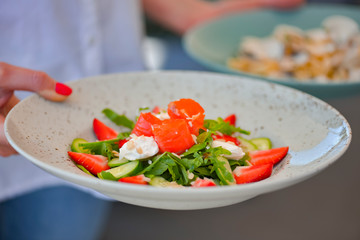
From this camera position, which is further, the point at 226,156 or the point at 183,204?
the point at 226,156

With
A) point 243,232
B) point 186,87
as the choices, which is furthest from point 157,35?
point 186,87

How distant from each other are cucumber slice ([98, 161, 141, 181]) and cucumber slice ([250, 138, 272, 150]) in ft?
0.87

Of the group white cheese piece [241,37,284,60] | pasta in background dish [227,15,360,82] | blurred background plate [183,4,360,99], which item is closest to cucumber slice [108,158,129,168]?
blurred background plate [183,4,360,99]

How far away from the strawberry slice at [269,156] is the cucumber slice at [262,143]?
0.05 m

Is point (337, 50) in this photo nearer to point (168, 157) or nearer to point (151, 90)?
point (151, 90)

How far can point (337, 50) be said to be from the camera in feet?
5.21

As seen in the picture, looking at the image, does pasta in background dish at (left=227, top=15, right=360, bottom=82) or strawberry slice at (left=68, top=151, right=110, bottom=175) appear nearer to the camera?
strawberry slice at (left=68, top=151, right=110, bottom=175)

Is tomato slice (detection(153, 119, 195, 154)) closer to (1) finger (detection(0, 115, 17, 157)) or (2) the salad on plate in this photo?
(2) the salad on plate

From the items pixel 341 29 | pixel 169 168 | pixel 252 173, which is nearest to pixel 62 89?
pixel 169 168

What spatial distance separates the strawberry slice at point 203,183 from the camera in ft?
2.19

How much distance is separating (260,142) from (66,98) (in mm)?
412

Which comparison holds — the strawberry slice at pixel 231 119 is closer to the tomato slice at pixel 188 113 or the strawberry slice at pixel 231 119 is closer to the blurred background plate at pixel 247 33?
the tomato slice at pixel 188 113

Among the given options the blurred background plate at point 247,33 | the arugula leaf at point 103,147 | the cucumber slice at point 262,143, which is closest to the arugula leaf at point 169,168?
the arugula leaf at point 103,147

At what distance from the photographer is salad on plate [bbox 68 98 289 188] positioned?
2.30 ft
